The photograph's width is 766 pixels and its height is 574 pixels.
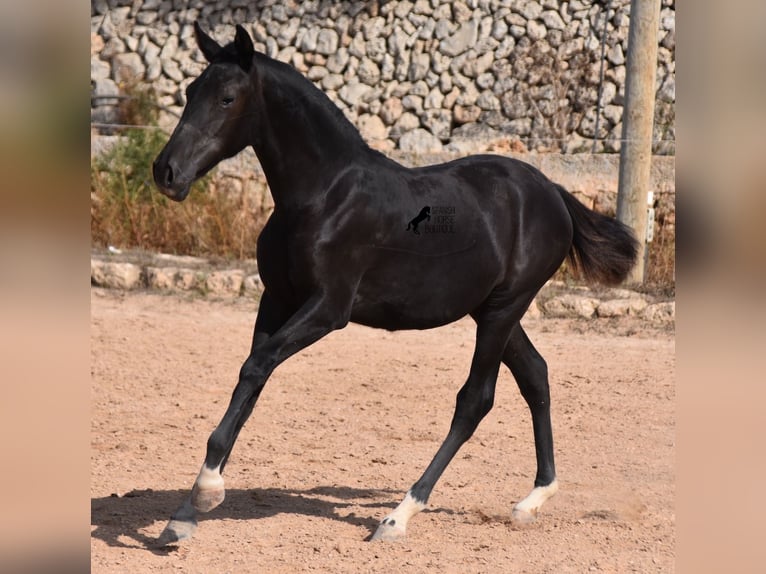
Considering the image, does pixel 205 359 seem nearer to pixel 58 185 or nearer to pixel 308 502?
pixel 308 502

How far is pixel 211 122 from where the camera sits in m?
3.89

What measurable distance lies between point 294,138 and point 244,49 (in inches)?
15.8

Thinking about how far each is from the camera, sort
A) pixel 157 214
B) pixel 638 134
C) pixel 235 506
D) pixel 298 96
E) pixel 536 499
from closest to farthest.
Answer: pixel 298 96, pixel 536 499, pixel 235 506, pixel 638 134, pixel 157 214

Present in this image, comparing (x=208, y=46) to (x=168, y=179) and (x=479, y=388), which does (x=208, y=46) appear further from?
(x=479, y=388)

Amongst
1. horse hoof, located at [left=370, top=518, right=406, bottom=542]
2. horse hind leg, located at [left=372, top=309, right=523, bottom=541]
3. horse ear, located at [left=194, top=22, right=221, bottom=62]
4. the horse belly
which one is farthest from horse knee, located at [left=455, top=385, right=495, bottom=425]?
horse ear, located at [left=194, top=22, right=221, bottom=62]

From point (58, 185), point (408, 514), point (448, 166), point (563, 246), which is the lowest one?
point (408, 514)

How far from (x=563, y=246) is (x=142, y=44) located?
1204 cm

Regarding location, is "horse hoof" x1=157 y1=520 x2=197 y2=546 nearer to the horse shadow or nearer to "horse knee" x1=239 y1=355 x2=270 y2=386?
the horse shadow

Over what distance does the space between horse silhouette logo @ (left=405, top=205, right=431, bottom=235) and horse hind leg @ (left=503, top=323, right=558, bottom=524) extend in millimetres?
812

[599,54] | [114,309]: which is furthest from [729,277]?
[599,54]

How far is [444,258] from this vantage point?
4.39m

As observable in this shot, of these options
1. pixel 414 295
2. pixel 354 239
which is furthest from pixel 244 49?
pixel 414 295

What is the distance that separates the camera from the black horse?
394cm

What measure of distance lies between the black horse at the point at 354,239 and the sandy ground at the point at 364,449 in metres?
0.29
